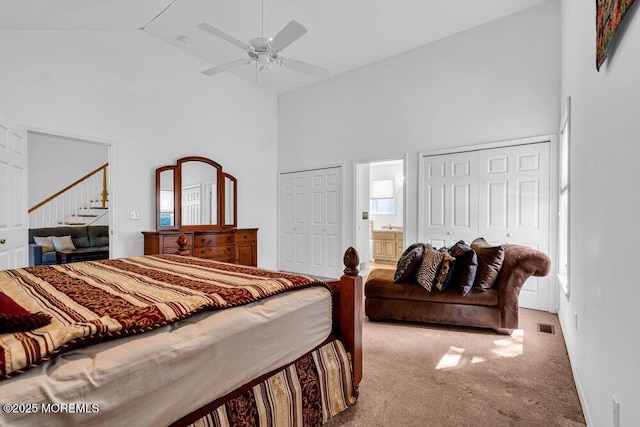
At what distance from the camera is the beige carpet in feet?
5.50

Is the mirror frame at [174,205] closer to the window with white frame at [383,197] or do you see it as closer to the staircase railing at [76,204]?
the staircase railing at [76,204]

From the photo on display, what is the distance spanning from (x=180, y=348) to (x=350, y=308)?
0.96 meters

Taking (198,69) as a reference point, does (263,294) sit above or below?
below

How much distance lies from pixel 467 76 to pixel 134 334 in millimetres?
4438

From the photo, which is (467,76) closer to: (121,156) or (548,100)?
(548,100)

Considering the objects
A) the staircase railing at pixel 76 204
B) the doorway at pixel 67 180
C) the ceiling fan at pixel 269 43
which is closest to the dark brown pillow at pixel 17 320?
the ceiling fan at pixel 269 43

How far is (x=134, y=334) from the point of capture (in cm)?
94

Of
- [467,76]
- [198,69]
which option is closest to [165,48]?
[198,69]

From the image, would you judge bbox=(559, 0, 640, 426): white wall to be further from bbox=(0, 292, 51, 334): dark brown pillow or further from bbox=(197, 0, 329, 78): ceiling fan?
bbox=(197, 0, 329, 78): ceiling fan

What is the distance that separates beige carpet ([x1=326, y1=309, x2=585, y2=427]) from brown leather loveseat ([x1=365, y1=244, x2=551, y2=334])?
13cm

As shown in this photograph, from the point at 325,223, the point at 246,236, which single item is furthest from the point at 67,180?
the point at 325,223

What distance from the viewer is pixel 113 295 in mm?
1316

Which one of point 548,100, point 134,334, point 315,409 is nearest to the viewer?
point 134,334

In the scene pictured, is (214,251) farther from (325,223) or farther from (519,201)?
(519,201)
